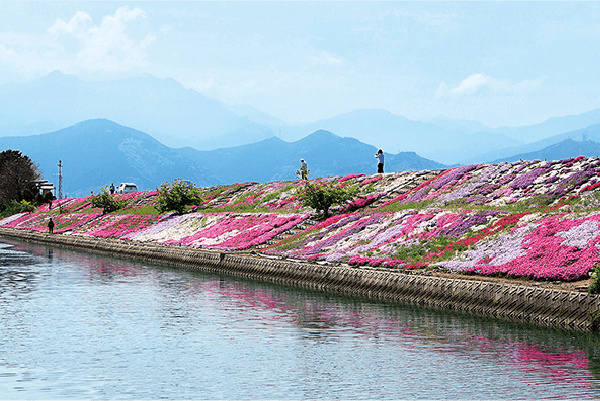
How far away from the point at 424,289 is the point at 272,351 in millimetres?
11398

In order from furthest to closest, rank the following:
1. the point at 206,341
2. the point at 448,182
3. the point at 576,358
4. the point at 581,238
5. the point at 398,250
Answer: the point at 448,182 → the point at 398,250 → the point at 581,238 → the point at 206,341 → the point at 576,358

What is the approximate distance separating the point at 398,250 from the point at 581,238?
10765 mm

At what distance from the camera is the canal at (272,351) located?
16344 mm

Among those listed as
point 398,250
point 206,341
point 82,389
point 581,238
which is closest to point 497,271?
point 581,238

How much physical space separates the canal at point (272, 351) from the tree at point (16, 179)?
418 ft

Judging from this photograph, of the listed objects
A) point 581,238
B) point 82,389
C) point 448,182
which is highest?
point 448,182

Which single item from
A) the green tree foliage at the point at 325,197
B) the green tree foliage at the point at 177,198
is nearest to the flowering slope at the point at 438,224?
the green tree foliage at the point at 325,197

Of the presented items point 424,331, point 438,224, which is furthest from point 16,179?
point 424,331

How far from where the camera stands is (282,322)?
26.3 meters

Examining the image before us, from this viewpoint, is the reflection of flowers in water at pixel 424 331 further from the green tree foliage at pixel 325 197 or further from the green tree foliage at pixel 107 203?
the green tree foliage at pixel 107 203

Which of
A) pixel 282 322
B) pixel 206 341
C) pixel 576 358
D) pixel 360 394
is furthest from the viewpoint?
pixel 282 322

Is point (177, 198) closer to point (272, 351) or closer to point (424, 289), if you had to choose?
point (424, 289)

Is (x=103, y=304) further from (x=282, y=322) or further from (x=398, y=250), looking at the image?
(x=398, y=250)

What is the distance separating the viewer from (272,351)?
2094 cm
